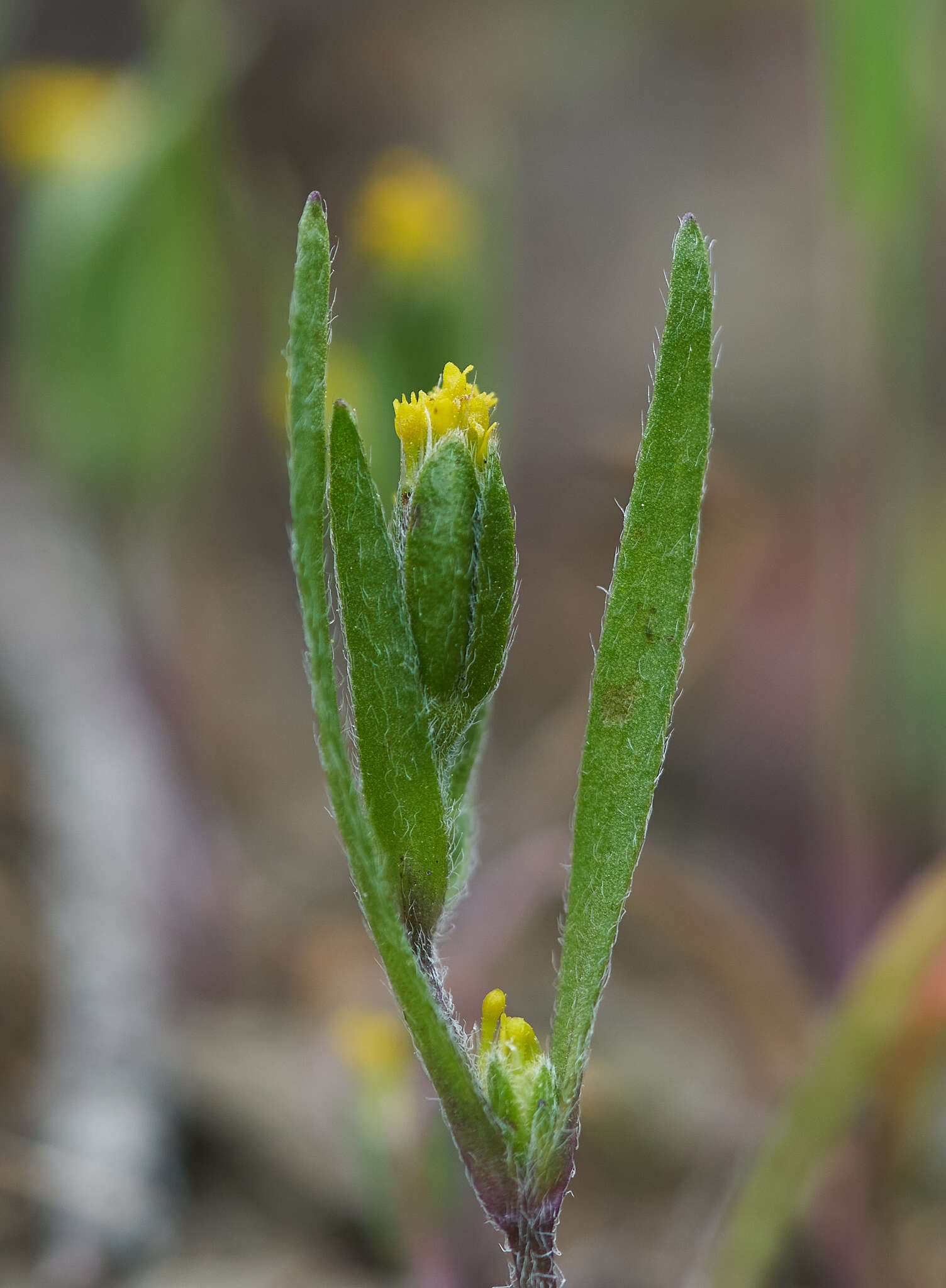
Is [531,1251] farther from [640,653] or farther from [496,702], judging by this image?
[496,702]

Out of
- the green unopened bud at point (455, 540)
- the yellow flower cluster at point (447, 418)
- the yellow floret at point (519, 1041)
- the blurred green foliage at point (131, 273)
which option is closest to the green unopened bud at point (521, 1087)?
the yellow floret at point (519, 1041)

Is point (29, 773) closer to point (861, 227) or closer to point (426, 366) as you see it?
point (426, 366)

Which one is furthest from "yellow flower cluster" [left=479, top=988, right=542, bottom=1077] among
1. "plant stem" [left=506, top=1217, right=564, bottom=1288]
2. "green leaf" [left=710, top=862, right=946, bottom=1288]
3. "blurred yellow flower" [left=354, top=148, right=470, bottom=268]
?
"blurred yellow flower" [left=354, top=148, right=470, bottom=268]

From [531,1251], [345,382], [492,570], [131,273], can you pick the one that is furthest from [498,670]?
[131,273]

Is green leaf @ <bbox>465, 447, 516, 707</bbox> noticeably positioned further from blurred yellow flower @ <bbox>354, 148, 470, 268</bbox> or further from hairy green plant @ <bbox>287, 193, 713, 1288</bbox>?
blurred yellow flower @ <bbox>354, 148, 470, 268</bbox>

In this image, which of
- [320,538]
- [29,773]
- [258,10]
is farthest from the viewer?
[258,10]

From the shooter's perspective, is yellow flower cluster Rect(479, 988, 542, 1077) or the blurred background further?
the blurred background

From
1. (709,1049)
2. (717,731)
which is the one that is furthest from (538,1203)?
(717,731)
